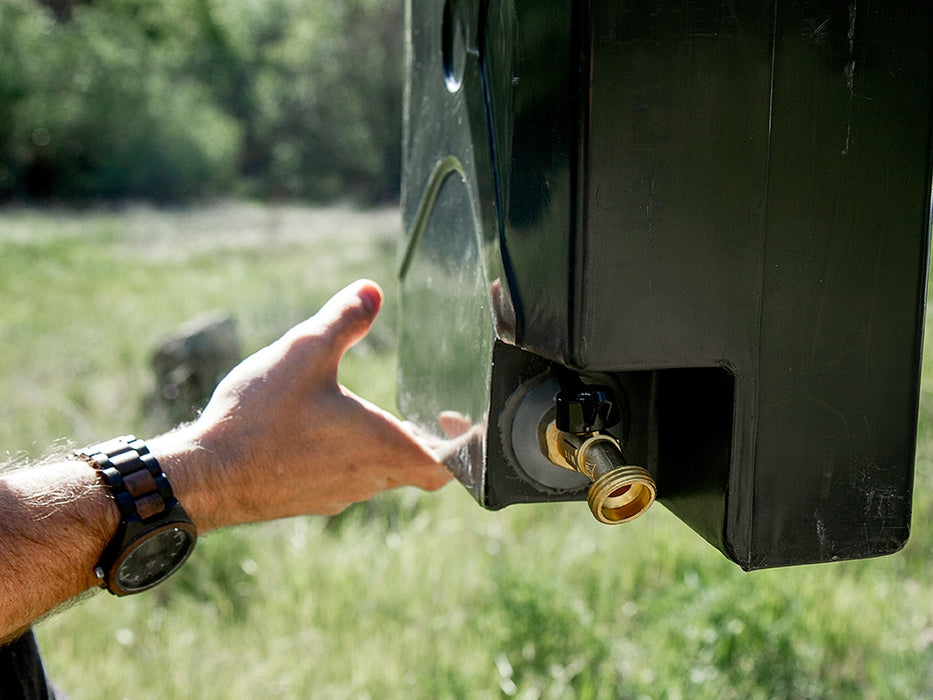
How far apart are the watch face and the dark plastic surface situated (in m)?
0.61

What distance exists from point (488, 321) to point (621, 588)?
2.13 meters

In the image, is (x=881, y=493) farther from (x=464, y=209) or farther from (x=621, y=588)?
(x=621, y=588)

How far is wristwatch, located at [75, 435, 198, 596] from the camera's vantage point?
130 cm

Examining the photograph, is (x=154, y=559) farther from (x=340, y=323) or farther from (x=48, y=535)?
(x=340, y=323)

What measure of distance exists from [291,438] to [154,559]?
264 millimetres

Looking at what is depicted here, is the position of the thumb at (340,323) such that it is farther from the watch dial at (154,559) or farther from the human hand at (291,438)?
the watch dial at (154,559)

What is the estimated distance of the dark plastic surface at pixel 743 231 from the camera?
2.91 ft

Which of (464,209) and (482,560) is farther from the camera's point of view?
(482,560)

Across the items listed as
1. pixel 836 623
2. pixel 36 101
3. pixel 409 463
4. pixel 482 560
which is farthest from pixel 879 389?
pixel 36 101

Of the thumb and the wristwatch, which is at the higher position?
the thumb

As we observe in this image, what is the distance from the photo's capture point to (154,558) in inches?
53.1

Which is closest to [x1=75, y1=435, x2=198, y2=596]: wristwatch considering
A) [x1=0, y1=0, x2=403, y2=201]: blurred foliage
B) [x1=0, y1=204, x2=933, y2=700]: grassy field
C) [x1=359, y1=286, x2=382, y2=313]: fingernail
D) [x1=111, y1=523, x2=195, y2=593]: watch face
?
[x1=111, y1=523, x2=195, y2=593]: watch face

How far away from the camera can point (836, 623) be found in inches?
108

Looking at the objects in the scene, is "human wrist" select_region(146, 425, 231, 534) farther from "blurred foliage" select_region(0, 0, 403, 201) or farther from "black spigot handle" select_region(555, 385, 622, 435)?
"blurred foliage" select_region(0, 0, 403, 201)
